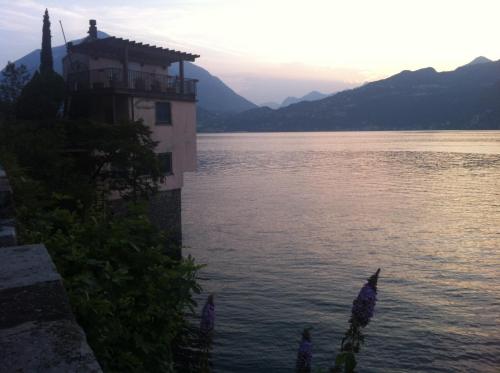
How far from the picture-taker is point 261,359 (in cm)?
2023

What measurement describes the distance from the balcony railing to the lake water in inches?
488

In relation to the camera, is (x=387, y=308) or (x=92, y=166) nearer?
(x=387, y=308)

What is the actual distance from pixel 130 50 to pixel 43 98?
6833 mm

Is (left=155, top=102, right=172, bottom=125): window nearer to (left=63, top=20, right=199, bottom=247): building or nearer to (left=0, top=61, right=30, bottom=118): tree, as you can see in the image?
(left=63, top=20, right=199, bottom=247): building

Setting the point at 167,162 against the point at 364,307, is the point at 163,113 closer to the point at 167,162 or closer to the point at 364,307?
the point at 167,162

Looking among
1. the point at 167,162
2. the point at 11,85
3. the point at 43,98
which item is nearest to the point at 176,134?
the point at 167,162

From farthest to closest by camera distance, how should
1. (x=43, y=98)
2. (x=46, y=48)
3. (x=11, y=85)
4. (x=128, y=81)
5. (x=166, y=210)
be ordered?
(x=11, y=85) → (x=46, y=48) → (x=166, y=210) → (x=43, y=98) → (x=128, y=81)

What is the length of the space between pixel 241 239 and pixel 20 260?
3736 cm

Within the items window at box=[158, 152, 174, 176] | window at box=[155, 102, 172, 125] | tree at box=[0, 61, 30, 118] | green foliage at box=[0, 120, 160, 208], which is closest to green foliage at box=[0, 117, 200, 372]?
green foliage at box=[0, 120, 160, 208]

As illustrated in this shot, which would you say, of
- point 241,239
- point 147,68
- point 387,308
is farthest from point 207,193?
point 387,308

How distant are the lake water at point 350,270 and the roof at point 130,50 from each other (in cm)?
1499

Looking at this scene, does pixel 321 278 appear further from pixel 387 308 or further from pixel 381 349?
pixel 381 349

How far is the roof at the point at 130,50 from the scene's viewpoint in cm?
3278

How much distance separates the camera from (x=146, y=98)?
1280 inches
